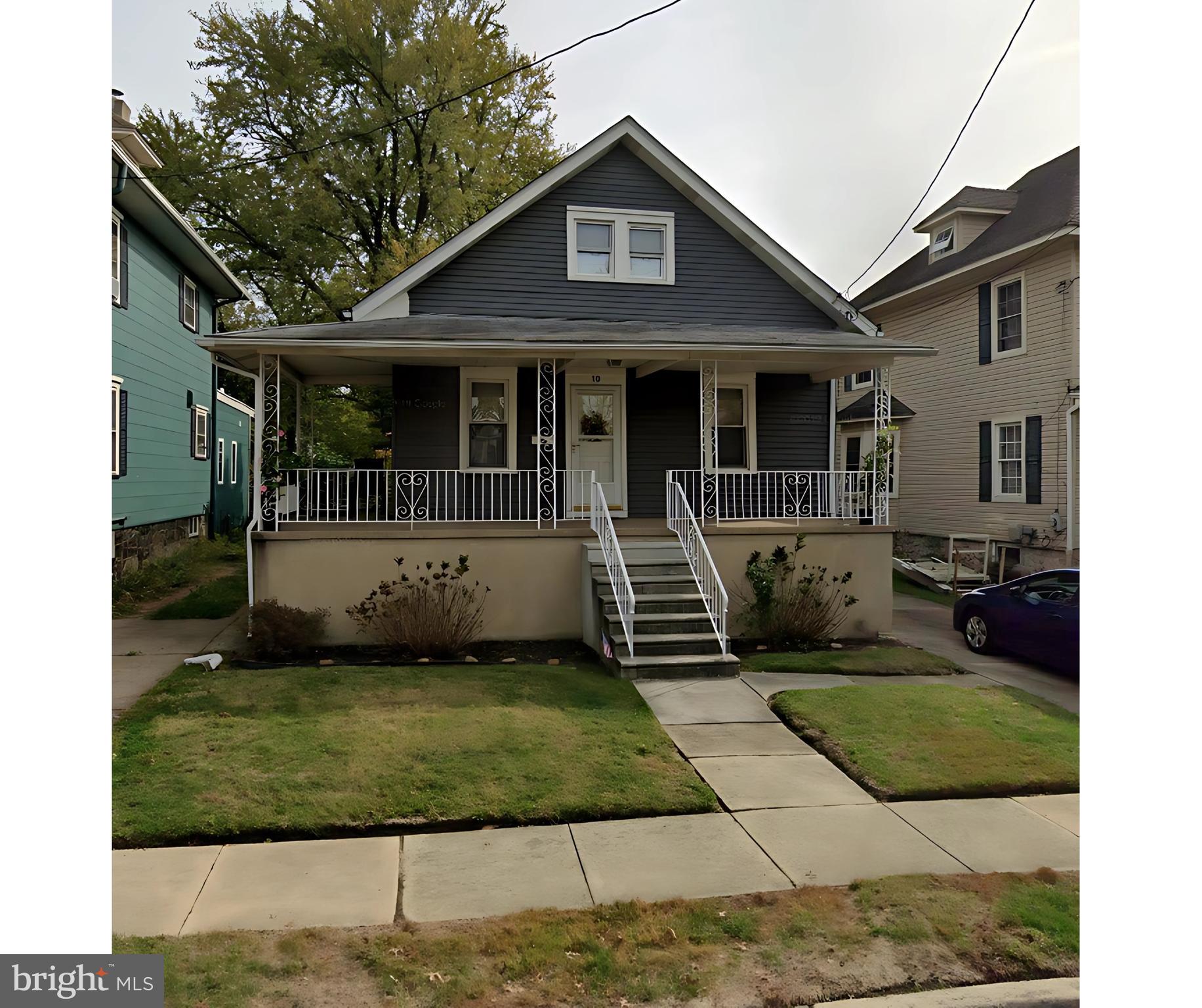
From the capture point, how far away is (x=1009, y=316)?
55.2ft

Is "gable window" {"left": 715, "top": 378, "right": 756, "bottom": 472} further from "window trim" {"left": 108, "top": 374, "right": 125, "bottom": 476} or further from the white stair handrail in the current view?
"window trim" {"left": 108, "top": 374, "right": 125, "bottom": 476}

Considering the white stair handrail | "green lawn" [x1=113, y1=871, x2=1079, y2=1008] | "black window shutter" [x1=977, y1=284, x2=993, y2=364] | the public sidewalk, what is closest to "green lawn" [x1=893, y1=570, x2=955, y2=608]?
"black window shutter" [x1=977, y1=284, x2=993, y2=364]

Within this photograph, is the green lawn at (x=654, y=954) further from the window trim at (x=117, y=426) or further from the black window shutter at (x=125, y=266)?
the black window shutter at (x=125, y=266)

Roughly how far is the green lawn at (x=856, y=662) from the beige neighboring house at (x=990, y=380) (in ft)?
20.4

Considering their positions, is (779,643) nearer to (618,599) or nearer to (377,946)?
(618,599)

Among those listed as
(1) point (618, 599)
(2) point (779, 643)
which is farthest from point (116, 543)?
(2) point (779, 643)

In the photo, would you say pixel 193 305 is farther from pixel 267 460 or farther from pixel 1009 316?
pixel 1009 316

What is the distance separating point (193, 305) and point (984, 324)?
56.3 feet

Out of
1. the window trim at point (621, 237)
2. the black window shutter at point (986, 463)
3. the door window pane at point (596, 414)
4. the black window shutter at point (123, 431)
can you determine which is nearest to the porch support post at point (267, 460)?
the door window pane at point (596, 414)

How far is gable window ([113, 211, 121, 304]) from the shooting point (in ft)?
43.7

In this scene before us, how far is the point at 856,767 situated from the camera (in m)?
5.99

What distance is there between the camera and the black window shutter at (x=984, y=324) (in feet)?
56.9

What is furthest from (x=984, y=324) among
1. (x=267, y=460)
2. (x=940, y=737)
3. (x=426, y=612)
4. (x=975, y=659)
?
(x=267, y=460)

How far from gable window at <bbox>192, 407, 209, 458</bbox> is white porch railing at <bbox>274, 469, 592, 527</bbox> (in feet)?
24.1
